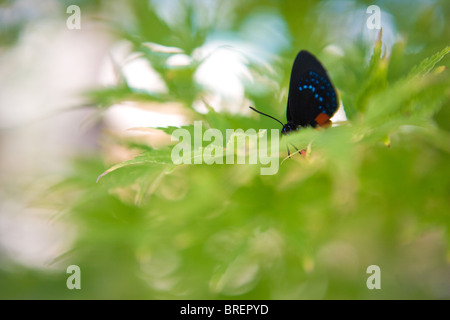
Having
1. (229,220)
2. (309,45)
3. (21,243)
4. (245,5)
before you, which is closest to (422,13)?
(309,45)

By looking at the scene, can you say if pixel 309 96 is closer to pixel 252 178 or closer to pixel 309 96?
pixel 309 96

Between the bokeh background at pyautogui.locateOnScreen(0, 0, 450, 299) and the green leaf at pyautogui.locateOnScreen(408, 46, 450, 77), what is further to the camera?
the bokeh background at pyautogui.locateOnScreen(0, 0, 450, 299)

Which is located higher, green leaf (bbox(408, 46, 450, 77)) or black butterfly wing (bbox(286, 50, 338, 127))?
black butterfly wing (bbox(286, 50, 338, 127))

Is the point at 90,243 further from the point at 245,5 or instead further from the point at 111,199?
the point at 245,5

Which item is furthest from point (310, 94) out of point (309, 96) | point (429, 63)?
point (429, 63)

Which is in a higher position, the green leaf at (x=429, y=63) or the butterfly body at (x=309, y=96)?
the butterfly body at (x=309, y=96)
